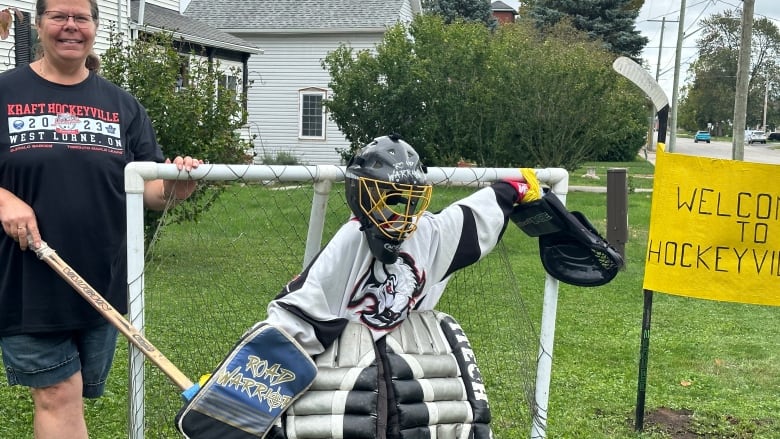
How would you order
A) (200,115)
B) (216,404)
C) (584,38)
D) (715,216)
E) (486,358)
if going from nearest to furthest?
(216,404) → (715,216) → (486,358) → (200,115) → (584,38)

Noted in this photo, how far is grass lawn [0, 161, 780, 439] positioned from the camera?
15.9 ft

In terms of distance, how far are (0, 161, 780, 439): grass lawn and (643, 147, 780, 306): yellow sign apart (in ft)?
2.80

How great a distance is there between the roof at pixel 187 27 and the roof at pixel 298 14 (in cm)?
281

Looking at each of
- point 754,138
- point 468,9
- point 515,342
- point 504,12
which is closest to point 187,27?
point 515,342

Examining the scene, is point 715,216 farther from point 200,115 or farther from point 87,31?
point 200,115

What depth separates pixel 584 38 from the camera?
38031 mm

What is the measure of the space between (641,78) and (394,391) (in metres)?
2.50

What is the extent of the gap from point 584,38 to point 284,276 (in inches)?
1344

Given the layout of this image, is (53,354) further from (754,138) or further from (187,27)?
(754,138)

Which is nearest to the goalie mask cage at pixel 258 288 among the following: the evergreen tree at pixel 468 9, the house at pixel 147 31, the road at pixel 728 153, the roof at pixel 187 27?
the house at pixel 147 31

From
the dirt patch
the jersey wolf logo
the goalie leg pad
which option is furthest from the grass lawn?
the goalie leg pad

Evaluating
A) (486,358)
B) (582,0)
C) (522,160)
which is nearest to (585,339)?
(486,358)

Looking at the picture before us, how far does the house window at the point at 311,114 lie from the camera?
25.5 metres

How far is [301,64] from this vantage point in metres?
25.6
